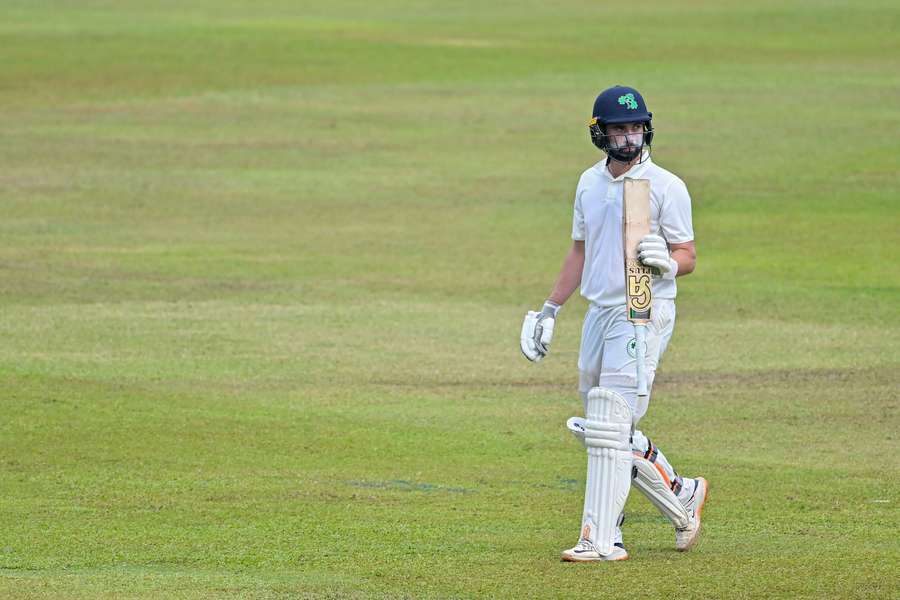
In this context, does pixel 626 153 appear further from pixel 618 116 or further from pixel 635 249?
pixel 635 249

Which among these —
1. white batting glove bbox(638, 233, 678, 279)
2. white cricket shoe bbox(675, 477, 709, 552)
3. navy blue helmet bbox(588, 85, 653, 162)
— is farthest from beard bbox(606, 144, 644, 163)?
white cricket shoe bbox(675, 477, 709, 552)

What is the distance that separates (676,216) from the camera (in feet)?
29.6

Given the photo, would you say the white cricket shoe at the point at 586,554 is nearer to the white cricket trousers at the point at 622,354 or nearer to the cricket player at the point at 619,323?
the cricket player at the point at 619,323

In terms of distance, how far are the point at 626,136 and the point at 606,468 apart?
1590 mm

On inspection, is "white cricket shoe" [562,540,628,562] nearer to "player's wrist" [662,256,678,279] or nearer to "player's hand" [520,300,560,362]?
"player's hand" [520,300,560,362]

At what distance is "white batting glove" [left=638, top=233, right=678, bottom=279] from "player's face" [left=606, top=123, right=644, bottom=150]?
0.50 meters

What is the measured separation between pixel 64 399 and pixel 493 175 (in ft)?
52.6

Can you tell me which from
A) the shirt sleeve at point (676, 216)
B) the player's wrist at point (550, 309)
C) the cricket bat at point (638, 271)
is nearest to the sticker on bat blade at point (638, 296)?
the cricket bat at point (638, 271)

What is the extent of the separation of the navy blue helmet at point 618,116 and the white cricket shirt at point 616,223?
0.34 feet

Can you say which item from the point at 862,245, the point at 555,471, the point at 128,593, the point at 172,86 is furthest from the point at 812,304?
the point at 172,86

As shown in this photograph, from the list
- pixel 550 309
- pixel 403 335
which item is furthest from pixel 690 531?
pixel 403 335

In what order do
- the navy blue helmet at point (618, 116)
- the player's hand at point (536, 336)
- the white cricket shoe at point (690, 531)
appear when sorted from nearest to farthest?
the navy blue helmet at point (618, 116)
the white cricket shoe at point (690, 531)
the player's hand at point (536, 336)

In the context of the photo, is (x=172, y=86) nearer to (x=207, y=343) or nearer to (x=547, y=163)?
(x=547, y=163)

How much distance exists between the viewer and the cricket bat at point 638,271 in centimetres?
871
